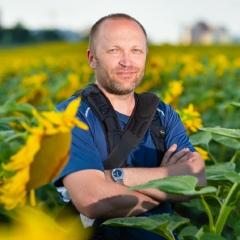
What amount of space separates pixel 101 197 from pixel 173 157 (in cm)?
27

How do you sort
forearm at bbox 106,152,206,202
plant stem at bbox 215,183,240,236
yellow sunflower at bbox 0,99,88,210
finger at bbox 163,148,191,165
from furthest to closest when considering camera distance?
finger at bbox 163,148,191,165 → forearm at bbox 106,152,206,202 → plant stem at bbox 215,183,240,236 → yellow sunflower at bbox 0,99,88,210

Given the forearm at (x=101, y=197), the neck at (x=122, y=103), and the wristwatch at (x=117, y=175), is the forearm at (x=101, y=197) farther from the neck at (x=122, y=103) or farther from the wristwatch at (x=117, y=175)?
the neck at (x=122, y=103)

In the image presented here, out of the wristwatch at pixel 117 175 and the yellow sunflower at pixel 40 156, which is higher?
the yellow sunflower at pixel 40 156

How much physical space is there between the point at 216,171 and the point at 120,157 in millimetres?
241

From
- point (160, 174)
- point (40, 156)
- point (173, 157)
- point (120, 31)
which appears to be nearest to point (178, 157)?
point (173, 157)

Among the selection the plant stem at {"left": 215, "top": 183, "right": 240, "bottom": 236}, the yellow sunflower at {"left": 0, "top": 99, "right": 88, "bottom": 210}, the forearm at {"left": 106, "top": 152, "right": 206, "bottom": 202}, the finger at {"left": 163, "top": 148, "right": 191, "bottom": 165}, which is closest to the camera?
the yellow sunflower at {"left": 0, "top": 99, "right": 88, "bottom": 210}

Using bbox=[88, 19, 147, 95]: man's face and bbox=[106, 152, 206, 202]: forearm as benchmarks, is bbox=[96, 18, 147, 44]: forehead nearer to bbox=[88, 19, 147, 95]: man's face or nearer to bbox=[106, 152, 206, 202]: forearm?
bbox=[88, 19, 147, 95]: man's face

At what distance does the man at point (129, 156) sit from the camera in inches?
58.5

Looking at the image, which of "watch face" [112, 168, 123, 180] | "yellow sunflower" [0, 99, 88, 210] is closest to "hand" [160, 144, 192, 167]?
"watch face" [112, 168, 123, 180]

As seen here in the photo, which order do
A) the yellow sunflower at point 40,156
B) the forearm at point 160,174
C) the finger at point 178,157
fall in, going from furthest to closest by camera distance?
the finger at point 178,157 < the forearm at point 160,174 < the yellow sunflower at point 40,156

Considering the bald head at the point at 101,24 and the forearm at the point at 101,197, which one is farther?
the bald head at the point at 101,24

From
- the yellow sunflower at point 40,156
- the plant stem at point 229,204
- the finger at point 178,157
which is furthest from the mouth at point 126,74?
the yellow sunflower at point 40,156

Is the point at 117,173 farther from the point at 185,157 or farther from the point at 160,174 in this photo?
the point at 185,157

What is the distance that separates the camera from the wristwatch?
1566 millimetres
